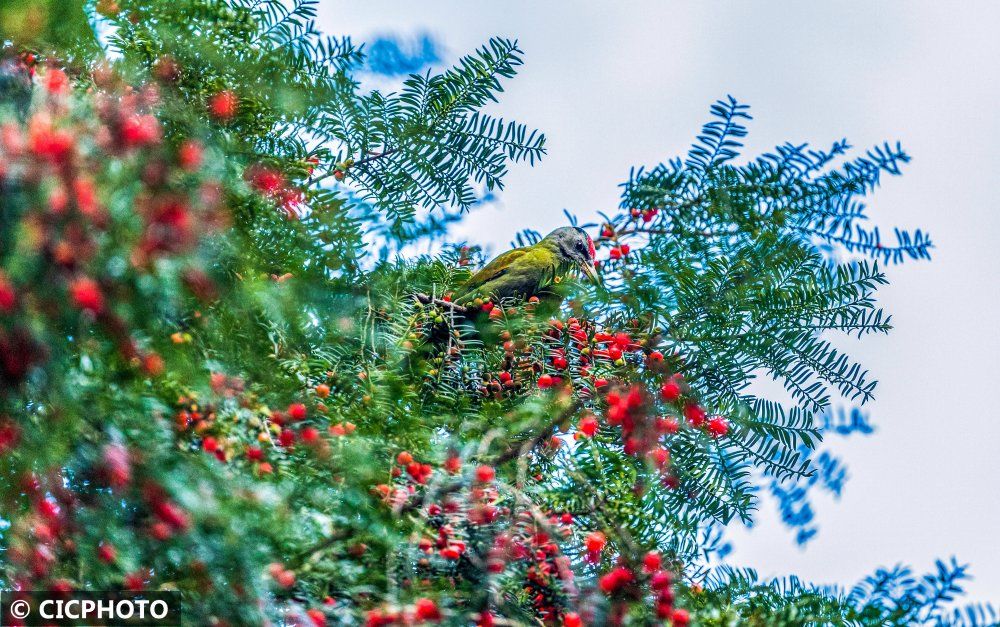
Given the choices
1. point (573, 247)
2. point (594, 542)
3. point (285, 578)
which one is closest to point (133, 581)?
point (285, 578)

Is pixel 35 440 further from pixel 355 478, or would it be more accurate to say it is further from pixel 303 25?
pixel 303 25

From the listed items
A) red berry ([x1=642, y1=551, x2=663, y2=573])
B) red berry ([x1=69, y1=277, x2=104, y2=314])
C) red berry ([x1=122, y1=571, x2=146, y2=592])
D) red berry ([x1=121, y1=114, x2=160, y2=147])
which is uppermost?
red berry ([x1=121, y1=114, x2=160, y2=147])

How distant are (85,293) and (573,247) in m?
2.16

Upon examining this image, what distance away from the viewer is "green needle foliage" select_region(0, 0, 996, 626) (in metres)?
1.23

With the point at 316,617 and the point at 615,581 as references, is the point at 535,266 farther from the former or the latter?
the point at 316,617

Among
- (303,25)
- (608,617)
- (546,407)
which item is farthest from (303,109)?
(608,617)

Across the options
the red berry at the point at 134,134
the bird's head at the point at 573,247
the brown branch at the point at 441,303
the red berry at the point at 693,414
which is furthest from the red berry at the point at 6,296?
the bird's head at the point at 573,247

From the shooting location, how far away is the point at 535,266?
9.83ft

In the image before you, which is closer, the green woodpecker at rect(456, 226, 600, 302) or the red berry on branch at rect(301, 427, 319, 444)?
the red berry on branch at rect(301, 427, 319, 444)

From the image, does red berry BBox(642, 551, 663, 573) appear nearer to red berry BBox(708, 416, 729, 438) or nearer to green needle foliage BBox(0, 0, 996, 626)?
green needle foliage BBox(0, 0, 996, 626)

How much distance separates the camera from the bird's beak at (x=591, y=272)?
2.29 meters

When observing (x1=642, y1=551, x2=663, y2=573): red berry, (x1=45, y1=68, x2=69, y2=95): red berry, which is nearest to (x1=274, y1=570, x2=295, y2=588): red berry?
(x1=642, y1=551, x2=663, y2=573): red berry

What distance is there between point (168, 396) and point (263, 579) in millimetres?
328

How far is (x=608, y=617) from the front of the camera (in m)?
1.33
